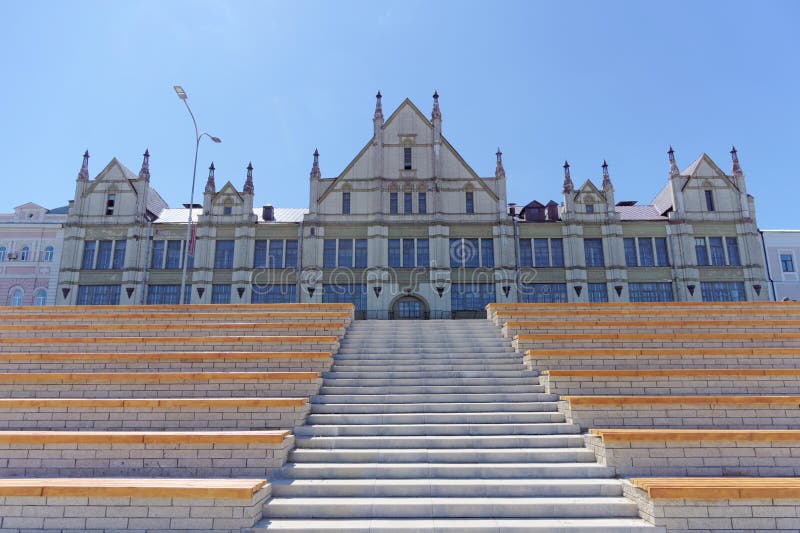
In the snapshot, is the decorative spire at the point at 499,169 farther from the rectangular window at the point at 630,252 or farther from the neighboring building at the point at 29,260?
the neighboring building at the point at 29,260

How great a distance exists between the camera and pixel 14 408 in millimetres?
9758

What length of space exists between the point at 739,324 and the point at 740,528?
35.4 ft

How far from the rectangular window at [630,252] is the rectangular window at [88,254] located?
4361cm

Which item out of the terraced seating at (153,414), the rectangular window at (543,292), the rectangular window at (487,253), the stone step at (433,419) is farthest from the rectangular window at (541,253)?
the terraced seating at (153,414)

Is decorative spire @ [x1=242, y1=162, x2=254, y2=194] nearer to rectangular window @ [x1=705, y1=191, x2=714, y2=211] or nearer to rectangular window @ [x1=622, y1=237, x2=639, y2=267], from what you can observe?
rectangular window @ [x1=622, y1=237, x2=639, y2=267]

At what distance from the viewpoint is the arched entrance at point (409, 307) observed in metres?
35.9

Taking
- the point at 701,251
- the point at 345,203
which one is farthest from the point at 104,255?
the point at 701,251

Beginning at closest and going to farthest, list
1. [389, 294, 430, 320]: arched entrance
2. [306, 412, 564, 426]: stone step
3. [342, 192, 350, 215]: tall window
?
[306, 412, 564, 426]: stone step < [389, 294, 430, 320]: arched entrance < [342, 192, 350, 215]: tall window

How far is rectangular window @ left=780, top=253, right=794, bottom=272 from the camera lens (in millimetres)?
37688

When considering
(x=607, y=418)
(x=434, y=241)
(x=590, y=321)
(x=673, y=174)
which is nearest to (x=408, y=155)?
(x=434, y=241)

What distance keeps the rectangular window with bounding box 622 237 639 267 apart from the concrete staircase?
96.9 feet

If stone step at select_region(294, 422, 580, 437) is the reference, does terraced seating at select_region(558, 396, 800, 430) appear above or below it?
above

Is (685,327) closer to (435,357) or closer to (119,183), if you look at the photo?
(435,357)

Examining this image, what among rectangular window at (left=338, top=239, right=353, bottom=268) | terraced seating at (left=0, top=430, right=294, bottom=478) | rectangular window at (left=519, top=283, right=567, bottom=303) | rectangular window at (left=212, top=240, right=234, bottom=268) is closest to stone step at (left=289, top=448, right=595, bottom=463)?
terraced seating at (left=0, top=430, right=294, bottom=478)
